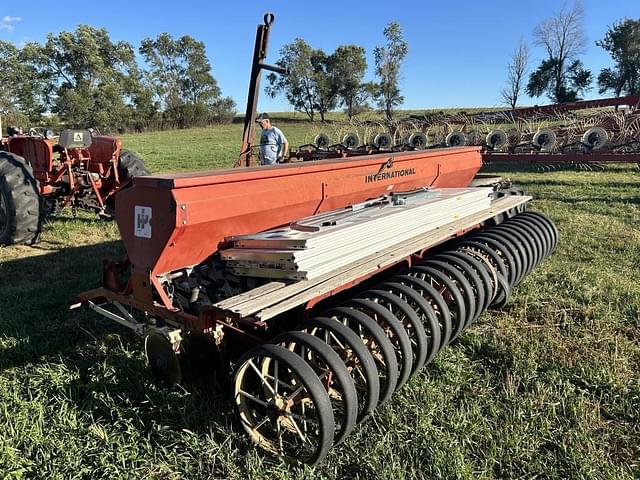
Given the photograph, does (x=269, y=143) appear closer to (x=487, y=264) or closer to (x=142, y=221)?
(x=487, y=264)

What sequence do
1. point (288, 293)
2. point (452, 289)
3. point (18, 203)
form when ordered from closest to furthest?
point (288, 293)
point (452, 289)
point (18, 203)

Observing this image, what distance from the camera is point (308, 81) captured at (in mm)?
52188

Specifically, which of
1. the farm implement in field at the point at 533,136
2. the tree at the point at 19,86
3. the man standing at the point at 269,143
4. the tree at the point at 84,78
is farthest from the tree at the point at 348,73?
the man standing at the point at 269,143

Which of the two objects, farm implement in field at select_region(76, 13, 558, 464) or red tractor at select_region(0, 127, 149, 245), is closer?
farm implement in field at select_region(76, 13, 558, 464)

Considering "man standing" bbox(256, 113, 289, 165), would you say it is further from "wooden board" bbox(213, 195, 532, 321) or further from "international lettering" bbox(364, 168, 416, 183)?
"wooden board" bbox(213, 195, 532, 321)

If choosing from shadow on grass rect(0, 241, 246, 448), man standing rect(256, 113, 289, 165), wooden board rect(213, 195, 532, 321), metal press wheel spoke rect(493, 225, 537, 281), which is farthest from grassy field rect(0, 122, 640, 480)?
man standing rect(256, 113, 289, 165)

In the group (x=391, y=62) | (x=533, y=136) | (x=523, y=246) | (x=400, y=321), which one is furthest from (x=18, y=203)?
(x=391, y=62)

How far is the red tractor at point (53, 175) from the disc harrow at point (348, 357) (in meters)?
4.10

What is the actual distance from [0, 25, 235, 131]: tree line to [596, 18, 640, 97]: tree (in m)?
36.6

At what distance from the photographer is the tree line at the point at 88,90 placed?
43.8 meters

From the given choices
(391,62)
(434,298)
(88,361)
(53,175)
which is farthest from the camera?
(391,62)

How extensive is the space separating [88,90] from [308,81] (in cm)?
2135

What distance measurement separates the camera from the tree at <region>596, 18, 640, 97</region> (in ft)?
138

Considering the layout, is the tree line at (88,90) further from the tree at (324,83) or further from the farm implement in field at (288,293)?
the farm implement in field at (288,293)
